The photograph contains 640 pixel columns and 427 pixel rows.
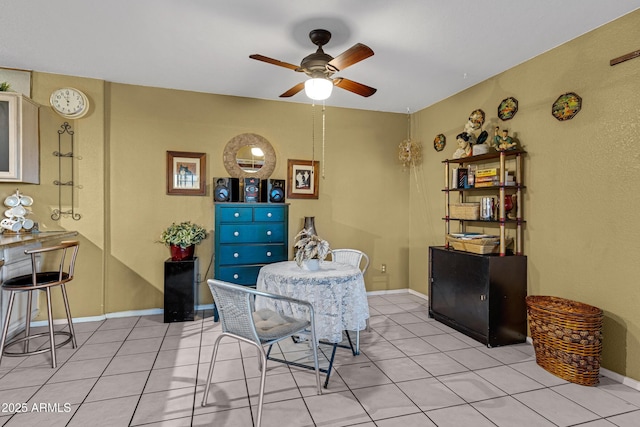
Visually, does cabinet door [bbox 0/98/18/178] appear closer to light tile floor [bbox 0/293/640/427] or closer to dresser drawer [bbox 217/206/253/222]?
light tile floor [bbox 0/293/640/427]

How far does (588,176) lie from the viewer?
2.65 m

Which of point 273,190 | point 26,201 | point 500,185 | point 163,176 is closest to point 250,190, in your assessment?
point 273,190

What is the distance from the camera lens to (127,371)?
2525 millimetres

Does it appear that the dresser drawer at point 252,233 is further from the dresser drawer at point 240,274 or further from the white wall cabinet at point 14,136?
the white wall cabinet at point 14,136

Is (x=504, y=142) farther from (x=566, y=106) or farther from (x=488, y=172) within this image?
(x=566, y=106)

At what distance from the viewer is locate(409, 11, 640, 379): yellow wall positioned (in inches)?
94.3

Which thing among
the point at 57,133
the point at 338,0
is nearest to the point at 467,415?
the point at 338,0

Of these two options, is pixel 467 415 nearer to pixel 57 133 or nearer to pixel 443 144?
pixel 443 144

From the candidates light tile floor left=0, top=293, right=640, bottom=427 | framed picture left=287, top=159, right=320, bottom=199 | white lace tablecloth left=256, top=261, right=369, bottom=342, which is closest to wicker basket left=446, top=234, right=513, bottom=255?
light tile floor left=0, top=293, right=640, bottom=427

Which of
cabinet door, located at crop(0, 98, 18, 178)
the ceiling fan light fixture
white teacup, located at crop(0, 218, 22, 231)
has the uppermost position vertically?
the ceiling fan light fixture

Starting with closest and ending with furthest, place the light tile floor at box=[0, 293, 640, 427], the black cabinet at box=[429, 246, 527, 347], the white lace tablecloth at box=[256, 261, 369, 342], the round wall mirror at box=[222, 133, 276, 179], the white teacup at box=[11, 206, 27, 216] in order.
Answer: the light tile floor at box=[0, 293, 640, 427] < the white lace tablecloth at box=[256, 261, 369, 342] < the black cabinet at box=[429, 246, 527, 347] < the white teacup at box=[11, 206, 27, 216] < the round wall mirror at box=[222, 133, 276, 179]

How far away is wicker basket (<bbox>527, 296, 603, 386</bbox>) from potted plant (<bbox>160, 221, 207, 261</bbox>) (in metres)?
3.28

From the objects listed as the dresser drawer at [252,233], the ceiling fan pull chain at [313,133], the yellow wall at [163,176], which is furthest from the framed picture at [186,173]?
the ceiling fan pull chain at [313,133]

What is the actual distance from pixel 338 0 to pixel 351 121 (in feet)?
8.12
